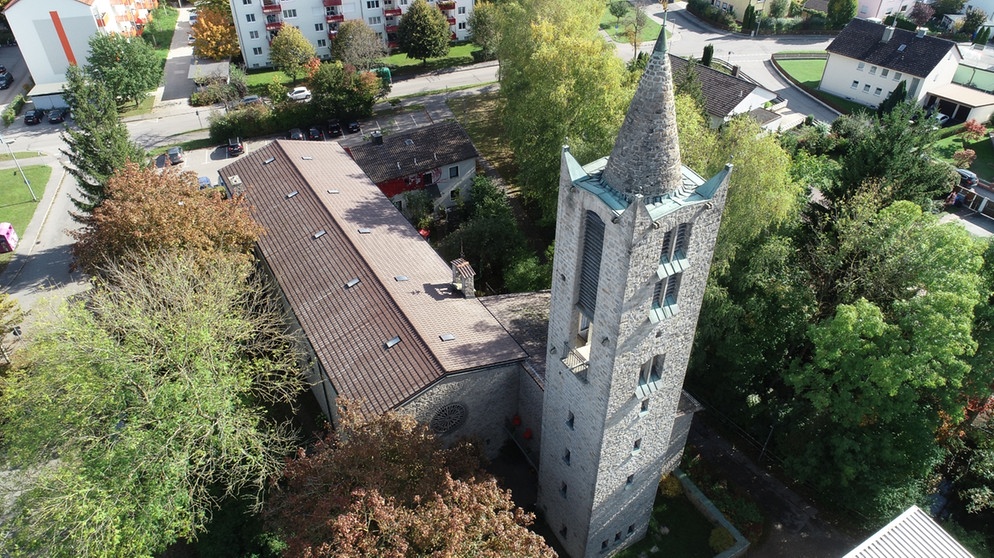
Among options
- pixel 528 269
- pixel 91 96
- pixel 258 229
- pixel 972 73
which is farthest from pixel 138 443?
pixel 972 73

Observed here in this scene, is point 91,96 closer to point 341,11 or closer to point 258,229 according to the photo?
point 258,229

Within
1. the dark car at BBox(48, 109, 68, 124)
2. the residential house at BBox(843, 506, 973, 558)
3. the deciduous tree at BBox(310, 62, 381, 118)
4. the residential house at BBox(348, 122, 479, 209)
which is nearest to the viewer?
the residential house at BBox(843, 506, 973, 558)

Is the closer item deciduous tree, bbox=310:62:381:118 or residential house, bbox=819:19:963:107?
deciduous tree, bbox=310:62:381:118

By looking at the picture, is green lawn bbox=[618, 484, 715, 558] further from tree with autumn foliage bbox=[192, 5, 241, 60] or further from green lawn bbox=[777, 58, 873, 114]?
tree with autumn foliage bbox=[192, 5, 241, 60]

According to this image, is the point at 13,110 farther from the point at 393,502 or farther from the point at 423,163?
the point at 393,502

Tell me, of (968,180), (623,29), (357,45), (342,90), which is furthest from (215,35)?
(968,180)

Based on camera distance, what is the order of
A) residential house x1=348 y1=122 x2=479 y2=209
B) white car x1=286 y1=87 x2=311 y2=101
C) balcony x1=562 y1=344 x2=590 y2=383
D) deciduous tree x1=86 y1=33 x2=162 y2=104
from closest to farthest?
balcony x1=562 y1=344 x2=590 y2=383 → residential house x1=348 y1=122 x2=479 y2=209 → deciduous tree x1=86 y1=33 x2=162 y2=104 → white car x1=286 y1=87 x2=311 y2=101

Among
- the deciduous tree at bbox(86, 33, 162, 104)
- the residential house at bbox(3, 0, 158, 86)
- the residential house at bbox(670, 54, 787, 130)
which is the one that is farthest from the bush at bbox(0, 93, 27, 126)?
the residential house at bbox(670, 54, 787, 130)
